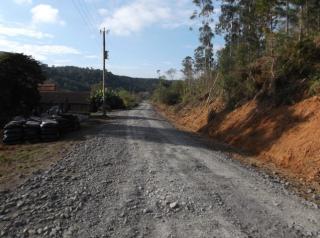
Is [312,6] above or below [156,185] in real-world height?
above

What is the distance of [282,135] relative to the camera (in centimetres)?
1680

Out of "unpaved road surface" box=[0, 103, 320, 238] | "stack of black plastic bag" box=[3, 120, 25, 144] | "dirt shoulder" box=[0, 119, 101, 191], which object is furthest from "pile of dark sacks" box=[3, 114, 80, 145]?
"unpaved road surface" box=[0, 103, 320, 238]

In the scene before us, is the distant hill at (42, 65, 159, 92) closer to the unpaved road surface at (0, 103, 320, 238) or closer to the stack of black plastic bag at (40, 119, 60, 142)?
the stack of black plastic bag at (40, 119, 60, 142)

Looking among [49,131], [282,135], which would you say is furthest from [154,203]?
[49,131]

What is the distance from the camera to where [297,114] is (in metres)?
17.2

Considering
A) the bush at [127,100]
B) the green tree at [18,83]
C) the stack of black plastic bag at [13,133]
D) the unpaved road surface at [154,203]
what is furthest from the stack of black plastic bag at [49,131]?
the bush at [127,100]

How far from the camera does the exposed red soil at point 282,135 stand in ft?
44.1

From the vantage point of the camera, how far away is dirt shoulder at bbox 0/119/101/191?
1112cm

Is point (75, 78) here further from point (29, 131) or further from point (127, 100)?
point (29, 131)

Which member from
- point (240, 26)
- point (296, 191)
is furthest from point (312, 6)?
point (296, 191)

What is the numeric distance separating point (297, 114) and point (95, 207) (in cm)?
1173

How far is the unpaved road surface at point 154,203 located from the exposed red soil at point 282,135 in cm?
211

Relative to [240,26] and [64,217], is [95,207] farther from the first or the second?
[240,26]

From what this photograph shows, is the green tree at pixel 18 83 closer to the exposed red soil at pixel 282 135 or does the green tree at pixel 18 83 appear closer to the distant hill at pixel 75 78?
the exposed red soil at pixel 282 135
